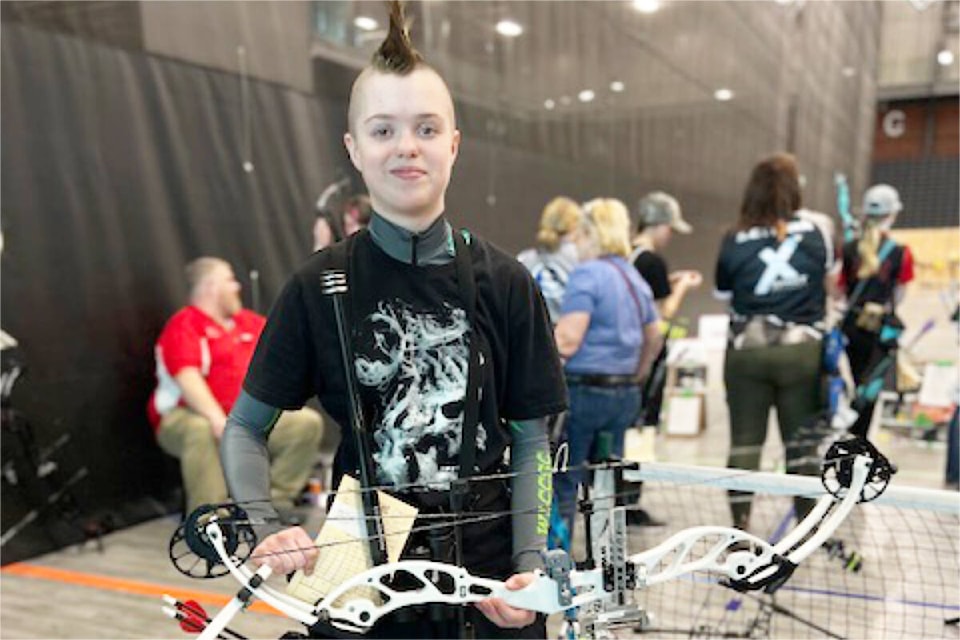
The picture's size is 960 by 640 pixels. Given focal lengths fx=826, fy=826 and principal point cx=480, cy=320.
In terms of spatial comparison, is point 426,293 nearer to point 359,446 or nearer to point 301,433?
point 359,446

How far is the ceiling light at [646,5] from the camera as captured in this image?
650 centimetres

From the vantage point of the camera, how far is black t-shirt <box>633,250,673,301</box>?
341cm

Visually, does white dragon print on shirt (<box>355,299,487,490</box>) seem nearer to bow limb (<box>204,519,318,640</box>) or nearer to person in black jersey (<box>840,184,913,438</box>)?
bow limb (<box>204,519,318,640</box>)

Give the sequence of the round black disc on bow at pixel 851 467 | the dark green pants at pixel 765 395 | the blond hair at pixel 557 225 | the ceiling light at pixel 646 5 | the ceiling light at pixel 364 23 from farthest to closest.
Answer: the ceiling light at pixel 646 5
the ceiling light at pixel 364 23
the blond hair at pixel 557 225
the dark green pants at pixel 765 395
the round black disc on bow at pixel 851 467

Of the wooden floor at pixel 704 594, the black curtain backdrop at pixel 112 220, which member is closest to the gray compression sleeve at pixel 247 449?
the wooden floor at pixel 704 594

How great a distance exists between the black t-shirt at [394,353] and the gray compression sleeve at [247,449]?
23 millimetres

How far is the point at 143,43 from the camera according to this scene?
3316mm

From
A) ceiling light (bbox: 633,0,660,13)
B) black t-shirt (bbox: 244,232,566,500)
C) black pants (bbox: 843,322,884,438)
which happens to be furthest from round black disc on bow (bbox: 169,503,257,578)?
ceiling light (bbox: 633,0,660,13)

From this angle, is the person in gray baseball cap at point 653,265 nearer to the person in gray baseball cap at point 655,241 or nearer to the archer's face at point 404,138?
the person in gray baseball cap at point 655,241

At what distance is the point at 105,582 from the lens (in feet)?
9.40

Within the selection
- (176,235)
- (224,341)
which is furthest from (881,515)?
(176,235)

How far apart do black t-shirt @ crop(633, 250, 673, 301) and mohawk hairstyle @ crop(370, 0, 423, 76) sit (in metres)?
2.52

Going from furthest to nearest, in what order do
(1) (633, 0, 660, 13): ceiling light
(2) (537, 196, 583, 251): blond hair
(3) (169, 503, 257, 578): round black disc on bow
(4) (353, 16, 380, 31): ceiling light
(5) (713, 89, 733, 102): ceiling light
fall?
1. (5) (713, 89, 733, 102): ceiling light
2. (1) (633, 0, 660, 13): ceiling light
3. (4) (353, 16, 380, 31): ceiling light
4. (2) (537, 196, 583, 251): blond hair
5. (3) (169, 503, 257, 578): round black disc on bow

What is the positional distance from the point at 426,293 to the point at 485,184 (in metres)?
3.45
